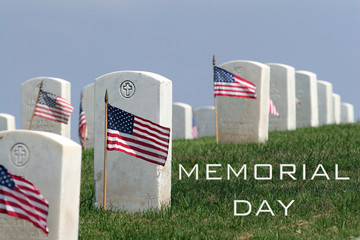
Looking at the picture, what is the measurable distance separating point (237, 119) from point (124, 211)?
20.0 ft

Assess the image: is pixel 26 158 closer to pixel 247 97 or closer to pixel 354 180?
pixel 354 180

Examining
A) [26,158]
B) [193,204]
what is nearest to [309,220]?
[193,204]

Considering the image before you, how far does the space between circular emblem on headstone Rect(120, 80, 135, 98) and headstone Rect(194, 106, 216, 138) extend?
16443 mm

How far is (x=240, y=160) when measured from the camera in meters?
12.1

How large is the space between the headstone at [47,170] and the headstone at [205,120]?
1915 centimetres

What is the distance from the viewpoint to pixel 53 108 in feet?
51.3

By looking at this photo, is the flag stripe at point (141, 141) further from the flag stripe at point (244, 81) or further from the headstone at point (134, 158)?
the flag stripe at point (244, 81)

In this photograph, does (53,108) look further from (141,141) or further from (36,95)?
(141,141)

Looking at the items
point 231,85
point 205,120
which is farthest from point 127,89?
point 205,120

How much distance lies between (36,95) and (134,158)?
355 inches

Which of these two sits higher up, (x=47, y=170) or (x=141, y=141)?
(x=141, y=141)

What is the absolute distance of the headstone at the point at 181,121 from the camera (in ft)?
78.8

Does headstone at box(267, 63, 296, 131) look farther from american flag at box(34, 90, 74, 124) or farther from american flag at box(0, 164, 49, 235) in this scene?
american flag at box(0, 164, 49, 235)

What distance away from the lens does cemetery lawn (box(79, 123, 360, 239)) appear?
25.2 ft
